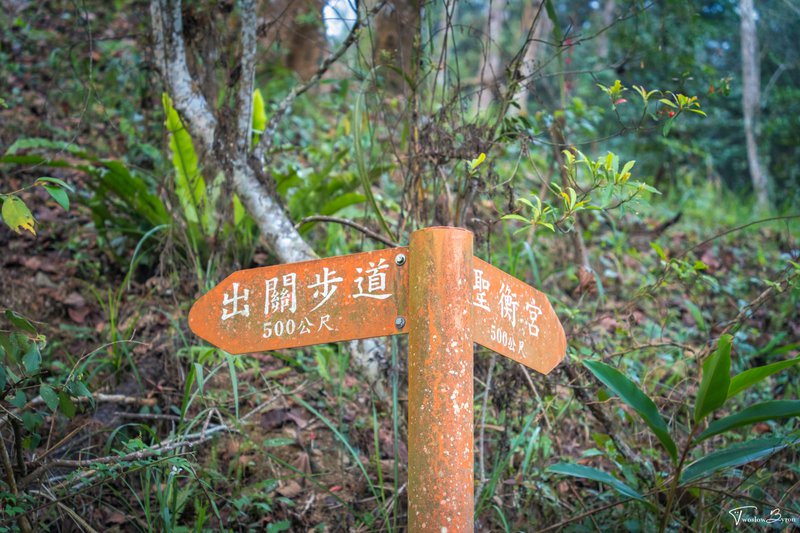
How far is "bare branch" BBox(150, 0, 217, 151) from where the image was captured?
9.94 ft

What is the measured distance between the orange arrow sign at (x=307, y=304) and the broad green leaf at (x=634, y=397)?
2.54 ft

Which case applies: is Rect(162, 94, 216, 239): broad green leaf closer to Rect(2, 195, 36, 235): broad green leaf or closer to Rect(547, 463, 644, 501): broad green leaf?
Rect(2, 195, 36, 235): broad green leaf

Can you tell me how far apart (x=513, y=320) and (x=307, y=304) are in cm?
56

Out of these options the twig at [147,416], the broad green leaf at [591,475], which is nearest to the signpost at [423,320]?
the broad green leaf at [591,475]

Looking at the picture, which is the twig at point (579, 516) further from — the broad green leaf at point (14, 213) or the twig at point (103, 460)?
the broad green leaf at point (14, 213)

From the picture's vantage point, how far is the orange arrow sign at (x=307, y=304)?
1747mm

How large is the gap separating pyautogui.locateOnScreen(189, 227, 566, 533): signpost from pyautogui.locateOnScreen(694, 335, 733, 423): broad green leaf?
48 centimetres

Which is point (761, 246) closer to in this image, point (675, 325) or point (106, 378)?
point (675, 325)

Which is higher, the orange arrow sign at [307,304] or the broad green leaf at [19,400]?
the orange arrow sign at [307,304]

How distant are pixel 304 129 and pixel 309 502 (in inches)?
148

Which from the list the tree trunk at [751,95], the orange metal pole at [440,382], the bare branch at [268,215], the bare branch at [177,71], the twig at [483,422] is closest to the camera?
the orange metal pole at [440,382]

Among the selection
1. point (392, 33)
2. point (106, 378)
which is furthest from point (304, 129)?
point (106, 378)

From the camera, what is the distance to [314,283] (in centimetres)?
183

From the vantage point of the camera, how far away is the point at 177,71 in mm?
3061
